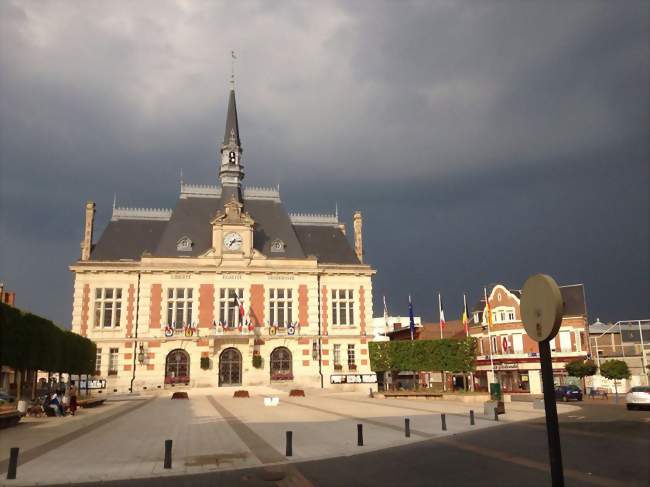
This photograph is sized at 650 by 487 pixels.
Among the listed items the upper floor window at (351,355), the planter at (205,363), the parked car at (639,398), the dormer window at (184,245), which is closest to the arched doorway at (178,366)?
the planter at (205,363)

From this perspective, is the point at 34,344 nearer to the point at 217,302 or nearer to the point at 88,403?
the point at 88,403

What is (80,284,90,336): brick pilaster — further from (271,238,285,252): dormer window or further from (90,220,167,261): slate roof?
(271,238,285,252): dormer window

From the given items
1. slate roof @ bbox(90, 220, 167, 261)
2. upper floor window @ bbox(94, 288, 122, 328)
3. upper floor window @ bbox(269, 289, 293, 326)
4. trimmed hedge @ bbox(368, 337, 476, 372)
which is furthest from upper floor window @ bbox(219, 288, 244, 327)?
trimmed hedge @ bbox(368, 337, 476, 372)

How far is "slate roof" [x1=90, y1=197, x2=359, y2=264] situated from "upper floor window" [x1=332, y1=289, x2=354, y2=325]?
12.9 feet

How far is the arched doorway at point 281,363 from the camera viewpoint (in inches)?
2160

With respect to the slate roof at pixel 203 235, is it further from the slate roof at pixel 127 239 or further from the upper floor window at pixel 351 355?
the upper floor window at pixel 351 355

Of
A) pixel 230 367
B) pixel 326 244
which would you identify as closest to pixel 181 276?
pixel 230 367

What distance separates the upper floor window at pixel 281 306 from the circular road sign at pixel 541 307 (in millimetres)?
52443

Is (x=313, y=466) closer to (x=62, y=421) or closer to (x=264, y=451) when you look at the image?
(x=264, y=451)

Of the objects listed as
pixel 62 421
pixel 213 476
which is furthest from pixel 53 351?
pixel 213 476

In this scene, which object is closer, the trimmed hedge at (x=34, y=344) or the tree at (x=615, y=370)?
the trimmed hedge at (x=34, y=344)

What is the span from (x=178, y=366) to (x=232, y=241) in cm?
1424

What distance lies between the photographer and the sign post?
418 centimetres

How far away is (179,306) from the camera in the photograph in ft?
182
